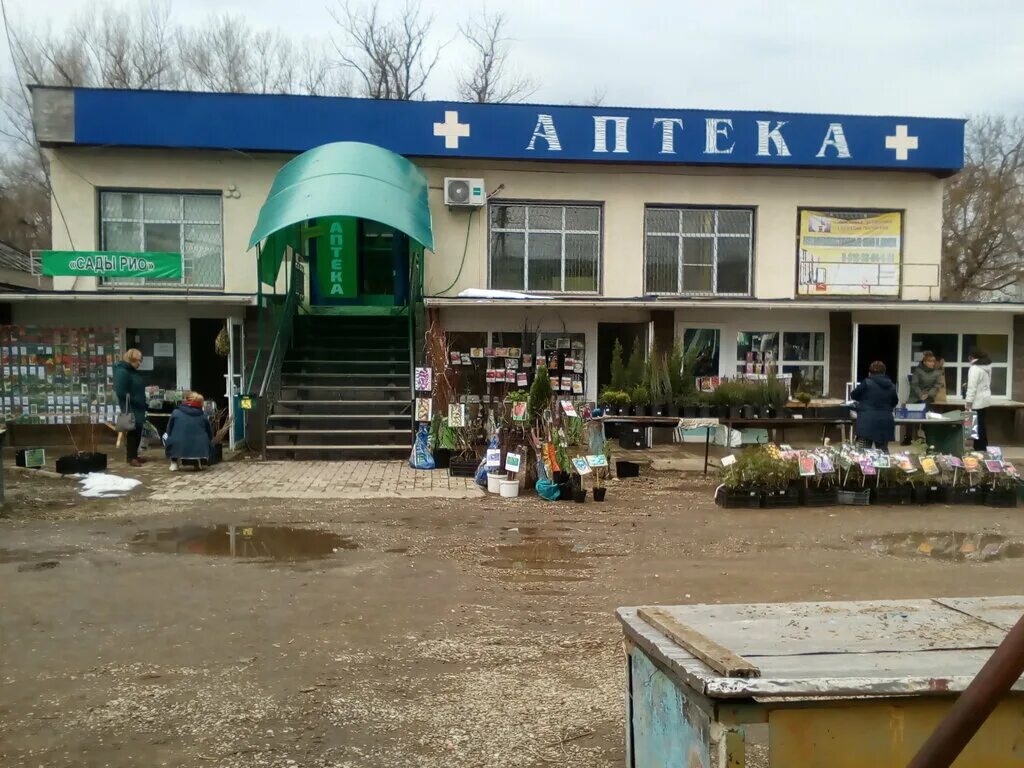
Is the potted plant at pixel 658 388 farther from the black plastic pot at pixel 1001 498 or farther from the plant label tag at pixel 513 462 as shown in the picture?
the black plastic pot at pixel 1001 498

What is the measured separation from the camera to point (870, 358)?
16.2m

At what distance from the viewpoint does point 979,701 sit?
1.66 m

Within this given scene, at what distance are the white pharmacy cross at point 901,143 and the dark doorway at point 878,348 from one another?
3.28m

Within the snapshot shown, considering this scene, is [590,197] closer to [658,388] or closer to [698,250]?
[698,250]

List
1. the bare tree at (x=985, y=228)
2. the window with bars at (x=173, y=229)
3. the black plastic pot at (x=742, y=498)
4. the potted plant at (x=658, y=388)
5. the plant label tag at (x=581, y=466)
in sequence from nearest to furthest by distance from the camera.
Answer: the black plastic pot at (x=742, y=498) → the plant label tag at (x=581, y=466) → the potted plant at (x=658, y=388) → the window with bars at (x=173, y=229) → the bare tree at (x=985, y=228)

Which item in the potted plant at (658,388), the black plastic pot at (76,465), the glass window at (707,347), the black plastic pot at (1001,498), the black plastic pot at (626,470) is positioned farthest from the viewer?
the glass window at (707,347)

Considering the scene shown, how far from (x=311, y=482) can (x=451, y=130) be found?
7.72m

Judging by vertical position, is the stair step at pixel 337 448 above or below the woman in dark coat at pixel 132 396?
below

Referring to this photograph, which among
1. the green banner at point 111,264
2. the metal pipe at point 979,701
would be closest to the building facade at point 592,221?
the green banner at point 111,264

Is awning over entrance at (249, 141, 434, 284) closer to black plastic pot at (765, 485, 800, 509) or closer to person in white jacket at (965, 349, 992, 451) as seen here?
black plastic pot at (765, 485, 800, 509)

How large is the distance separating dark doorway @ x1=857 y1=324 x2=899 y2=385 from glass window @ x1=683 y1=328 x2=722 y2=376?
274 centimetres

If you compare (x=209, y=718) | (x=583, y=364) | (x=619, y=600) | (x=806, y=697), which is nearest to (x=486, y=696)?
(x=209, y=718)

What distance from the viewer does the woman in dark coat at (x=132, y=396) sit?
11.2m

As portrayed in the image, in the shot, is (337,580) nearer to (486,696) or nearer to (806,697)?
(486,696)
